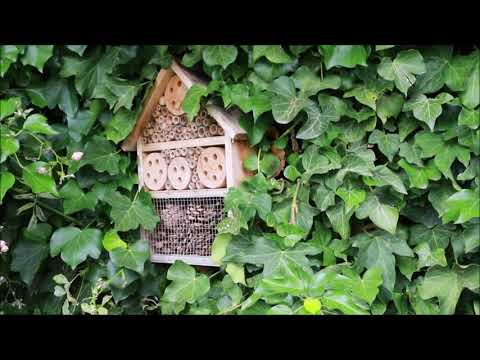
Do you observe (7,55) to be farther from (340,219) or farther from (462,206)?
(462,206)

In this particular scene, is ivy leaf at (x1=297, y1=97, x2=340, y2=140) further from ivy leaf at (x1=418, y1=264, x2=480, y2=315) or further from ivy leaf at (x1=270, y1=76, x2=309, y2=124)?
ivy leaf at (x1=418, y1=264, x2=480, y2=315)

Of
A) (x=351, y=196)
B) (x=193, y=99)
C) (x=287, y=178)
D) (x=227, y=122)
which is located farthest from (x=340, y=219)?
(x=193, y=99)

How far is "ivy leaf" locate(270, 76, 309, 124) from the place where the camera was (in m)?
1.42

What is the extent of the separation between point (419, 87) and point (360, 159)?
253 millimetres

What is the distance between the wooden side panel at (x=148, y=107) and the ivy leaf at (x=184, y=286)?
16.5 inches

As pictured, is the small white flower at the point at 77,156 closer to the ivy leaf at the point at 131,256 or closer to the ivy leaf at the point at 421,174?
the ivy leaf at the point at 131,256

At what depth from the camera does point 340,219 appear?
1.43 m

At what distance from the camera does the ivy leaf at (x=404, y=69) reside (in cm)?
137

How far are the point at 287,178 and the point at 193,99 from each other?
36 centimetres

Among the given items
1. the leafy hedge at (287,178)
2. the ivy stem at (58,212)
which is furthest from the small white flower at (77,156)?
the ivy stem at (58,212)

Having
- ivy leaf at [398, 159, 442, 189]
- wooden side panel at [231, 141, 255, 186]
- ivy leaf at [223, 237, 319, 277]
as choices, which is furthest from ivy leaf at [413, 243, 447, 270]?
wooden side panel at [231, 141, 255, 186]

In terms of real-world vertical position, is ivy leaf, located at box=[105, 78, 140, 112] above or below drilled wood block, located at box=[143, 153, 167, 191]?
above

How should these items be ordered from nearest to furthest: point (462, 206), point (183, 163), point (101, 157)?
point (462, 206)
point (183, 163)
point (101, 157)

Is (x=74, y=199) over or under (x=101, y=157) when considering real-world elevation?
under
